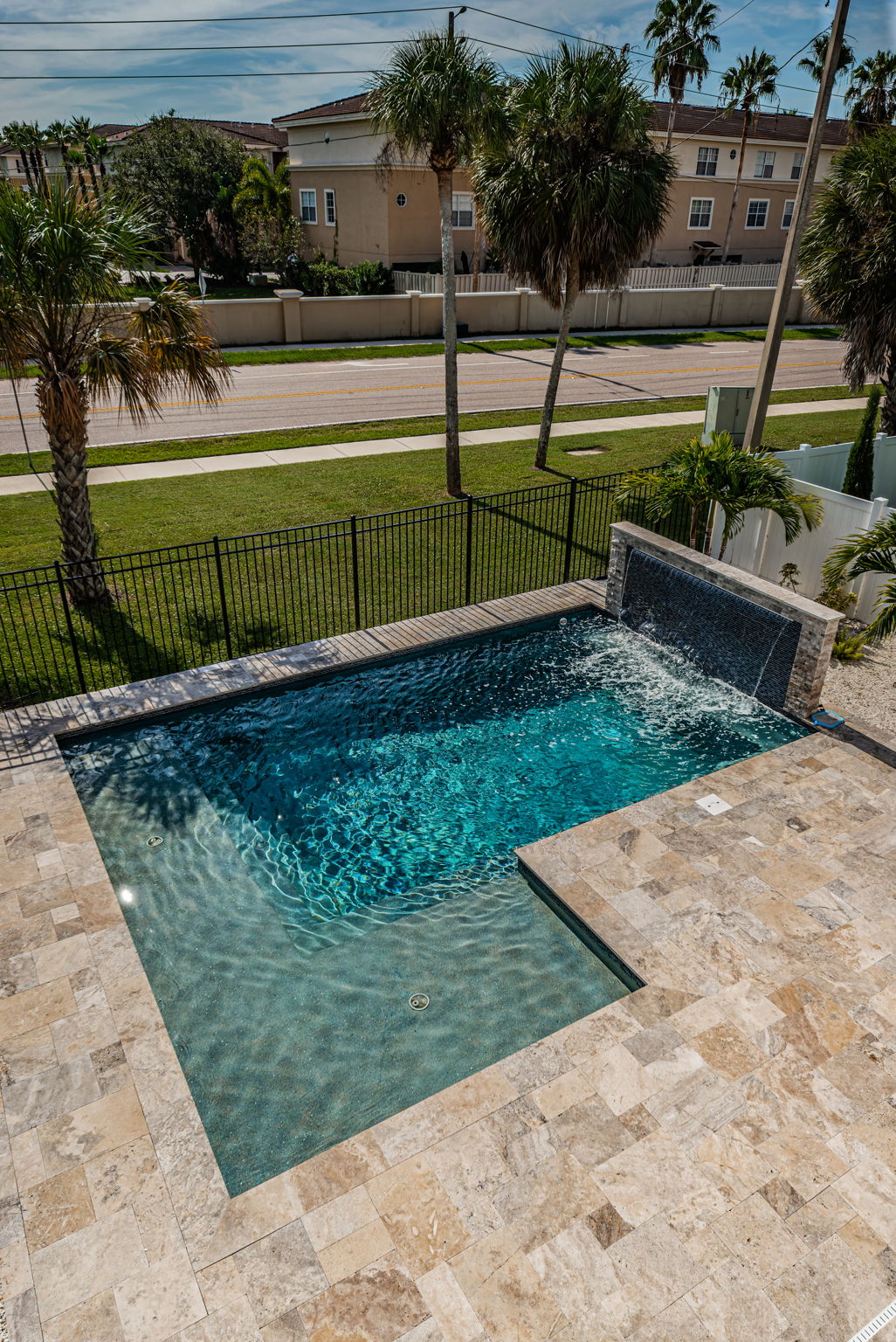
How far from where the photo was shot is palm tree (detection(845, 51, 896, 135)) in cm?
4241

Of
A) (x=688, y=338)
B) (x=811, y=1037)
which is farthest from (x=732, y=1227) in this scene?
(x=688, y=338)

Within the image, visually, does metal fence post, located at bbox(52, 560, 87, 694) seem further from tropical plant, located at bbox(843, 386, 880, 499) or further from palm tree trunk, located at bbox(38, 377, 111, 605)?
tropical plant, located at bbox(843, 386, 880, 499)

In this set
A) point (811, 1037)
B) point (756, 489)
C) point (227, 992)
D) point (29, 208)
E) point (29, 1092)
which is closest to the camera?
point (29, 1092)

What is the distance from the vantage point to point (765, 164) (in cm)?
5006

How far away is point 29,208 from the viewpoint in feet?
34.2

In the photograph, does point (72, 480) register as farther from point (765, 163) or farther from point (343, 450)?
point (765, 163)

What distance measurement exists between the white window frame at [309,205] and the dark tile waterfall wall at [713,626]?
4249cm

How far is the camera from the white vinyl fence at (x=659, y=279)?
38.9 m

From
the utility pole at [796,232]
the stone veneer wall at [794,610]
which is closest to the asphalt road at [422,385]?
the utility pole at [796,232]

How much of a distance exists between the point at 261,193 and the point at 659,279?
20.3 meters

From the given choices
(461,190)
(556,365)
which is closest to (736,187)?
(461,190)

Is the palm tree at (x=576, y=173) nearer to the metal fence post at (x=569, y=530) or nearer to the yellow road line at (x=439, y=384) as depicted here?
the metal fence post at (x=569, y=530)

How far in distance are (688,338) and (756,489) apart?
29.6 meters

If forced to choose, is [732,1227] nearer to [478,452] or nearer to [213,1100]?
[213,1100]
